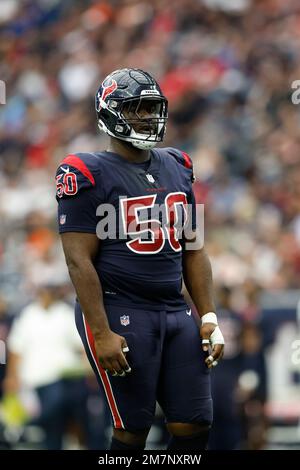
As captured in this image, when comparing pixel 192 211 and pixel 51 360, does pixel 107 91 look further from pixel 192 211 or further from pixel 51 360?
pixel 51 360

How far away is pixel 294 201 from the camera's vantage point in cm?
1147

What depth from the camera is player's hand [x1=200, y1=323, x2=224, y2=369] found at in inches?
201

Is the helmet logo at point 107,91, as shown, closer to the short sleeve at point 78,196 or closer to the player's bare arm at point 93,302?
the short sleeve at point 78,196

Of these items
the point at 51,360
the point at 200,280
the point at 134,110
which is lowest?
the point at 51,360

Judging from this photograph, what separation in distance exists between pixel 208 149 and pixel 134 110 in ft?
24.4

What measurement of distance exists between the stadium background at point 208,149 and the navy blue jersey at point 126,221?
4.21m

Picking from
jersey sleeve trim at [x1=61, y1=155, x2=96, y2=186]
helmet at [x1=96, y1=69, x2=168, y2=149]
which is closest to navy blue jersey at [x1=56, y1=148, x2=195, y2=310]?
jersey sleeve trim at [x1=61, y1=155, x2=96, y2=186]

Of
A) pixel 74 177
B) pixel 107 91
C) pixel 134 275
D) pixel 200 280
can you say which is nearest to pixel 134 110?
pixel 107 91

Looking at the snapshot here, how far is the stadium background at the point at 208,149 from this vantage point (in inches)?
380

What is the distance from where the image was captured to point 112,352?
15.9 ft

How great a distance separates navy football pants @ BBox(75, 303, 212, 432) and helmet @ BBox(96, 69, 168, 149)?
789mm

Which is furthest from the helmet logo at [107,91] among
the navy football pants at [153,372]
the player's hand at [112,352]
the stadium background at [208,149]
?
the stadium background at [208,149]
